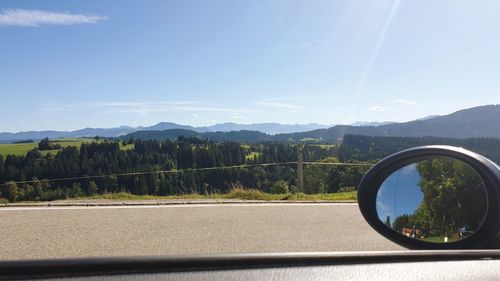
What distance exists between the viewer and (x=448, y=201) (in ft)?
7.09

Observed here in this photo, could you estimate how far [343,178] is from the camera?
1474 centimetres

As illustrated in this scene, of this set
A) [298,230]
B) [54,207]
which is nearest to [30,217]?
[54,207]

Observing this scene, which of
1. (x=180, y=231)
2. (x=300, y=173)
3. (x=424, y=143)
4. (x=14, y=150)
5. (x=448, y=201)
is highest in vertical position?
(x=424, y=143)

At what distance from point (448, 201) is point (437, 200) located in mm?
46

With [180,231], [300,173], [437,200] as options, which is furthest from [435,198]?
[300,173]

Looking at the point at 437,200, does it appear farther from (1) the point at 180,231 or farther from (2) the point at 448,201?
(1) the point at 180,231

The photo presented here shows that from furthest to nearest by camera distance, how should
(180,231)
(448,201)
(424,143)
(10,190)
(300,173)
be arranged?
1. (300,173)
2. (10,190)
3. (180,231)
4. (424,143)
5. (448,201)

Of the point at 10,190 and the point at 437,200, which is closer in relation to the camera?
the point at 437,200

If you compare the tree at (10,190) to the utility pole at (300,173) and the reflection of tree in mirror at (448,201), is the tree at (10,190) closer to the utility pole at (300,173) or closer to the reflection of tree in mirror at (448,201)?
the utility pole at (300,173)

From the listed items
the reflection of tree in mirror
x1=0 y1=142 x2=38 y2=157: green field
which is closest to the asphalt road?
the reflection of tree in mirror

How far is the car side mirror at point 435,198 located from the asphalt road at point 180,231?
190cm

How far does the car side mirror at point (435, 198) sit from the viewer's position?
2.01 m

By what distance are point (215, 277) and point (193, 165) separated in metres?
62.4

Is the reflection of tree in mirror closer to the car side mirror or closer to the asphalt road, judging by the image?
the car side mirror
